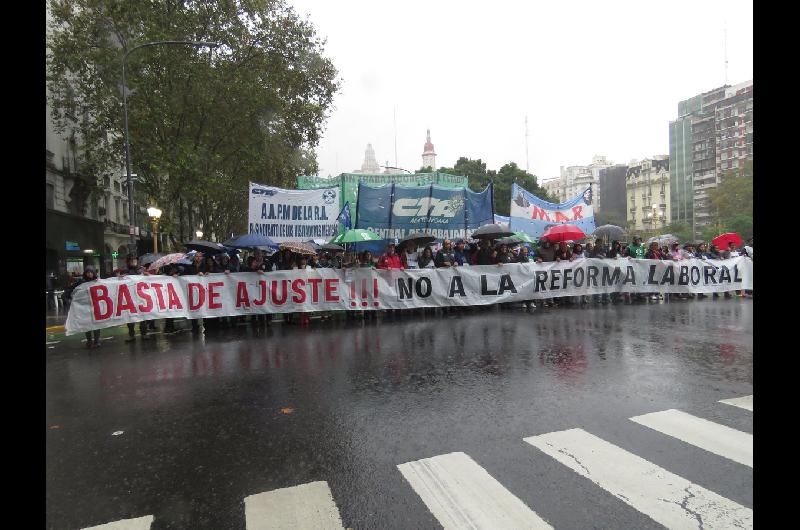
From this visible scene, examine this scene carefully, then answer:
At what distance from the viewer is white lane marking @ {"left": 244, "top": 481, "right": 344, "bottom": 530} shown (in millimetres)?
3061

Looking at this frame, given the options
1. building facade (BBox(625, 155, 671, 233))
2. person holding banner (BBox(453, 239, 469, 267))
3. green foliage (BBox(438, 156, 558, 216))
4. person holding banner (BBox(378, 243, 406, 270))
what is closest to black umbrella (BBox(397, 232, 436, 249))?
person holding banner (BBox(453, 239, 469, 267))

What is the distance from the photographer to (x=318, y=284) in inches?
484

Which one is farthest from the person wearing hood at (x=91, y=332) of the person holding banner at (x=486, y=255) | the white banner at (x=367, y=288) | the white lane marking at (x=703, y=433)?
the white lane marking at (x=703, y=433)

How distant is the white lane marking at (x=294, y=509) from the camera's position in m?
3.06

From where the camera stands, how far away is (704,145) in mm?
106875

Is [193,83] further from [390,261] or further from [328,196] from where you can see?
[390,261]

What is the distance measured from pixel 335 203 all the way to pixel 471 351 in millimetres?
7156

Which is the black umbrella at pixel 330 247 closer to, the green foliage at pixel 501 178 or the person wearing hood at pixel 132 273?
the person wearing hood at pixel 132 273

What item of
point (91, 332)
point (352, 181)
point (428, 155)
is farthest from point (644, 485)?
point (428, 155)

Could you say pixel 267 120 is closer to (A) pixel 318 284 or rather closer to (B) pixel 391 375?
(A) pixel 318 284

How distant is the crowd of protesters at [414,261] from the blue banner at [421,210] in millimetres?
781

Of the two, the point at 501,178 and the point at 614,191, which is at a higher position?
the point at 614,191

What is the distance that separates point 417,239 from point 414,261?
25.8 inches
